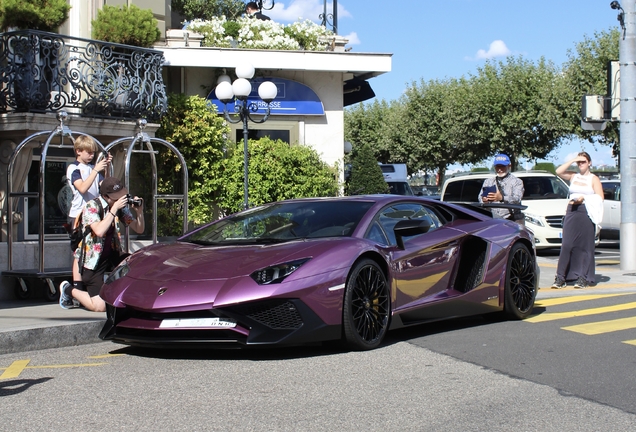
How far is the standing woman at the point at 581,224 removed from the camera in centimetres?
1120

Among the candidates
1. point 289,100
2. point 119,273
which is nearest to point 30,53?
point 119,273

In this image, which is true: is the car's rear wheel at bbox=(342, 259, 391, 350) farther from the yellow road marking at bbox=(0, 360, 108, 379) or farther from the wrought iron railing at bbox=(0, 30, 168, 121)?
the wrought iron railing at bbox=(0, 30, 168, 121)

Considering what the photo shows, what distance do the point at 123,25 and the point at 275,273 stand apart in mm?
9092

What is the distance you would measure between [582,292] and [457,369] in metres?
5.56

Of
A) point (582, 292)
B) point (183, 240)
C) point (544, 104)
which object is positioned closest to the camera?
point (183, 240)

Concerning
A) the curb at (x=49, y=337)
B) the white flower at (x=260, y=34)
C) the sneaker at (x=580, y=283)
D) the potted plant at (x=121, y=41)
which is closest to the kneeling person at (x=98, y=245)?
the curb at (x=49, y=337)

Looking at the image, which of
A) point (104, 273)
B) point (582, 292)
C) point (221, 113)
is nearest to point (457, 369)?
point (104, 273)

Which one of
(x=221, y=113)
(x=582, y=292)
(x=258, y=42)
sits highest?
(x=258, y=42)

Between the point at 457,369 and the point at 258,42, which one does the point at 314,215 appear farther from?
the point at 258,42

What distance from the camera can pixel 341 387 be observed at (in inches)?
217

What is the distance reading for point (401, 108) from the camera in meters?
60.6

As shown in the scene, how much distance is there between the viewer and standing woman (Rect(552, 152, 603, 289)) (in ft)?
36.7

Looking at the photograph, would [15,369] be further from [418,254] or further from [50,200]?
[50,200]

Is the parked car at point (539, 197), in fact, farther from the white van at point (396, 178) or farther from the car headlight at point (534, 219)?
the white van at point (396, 178)
